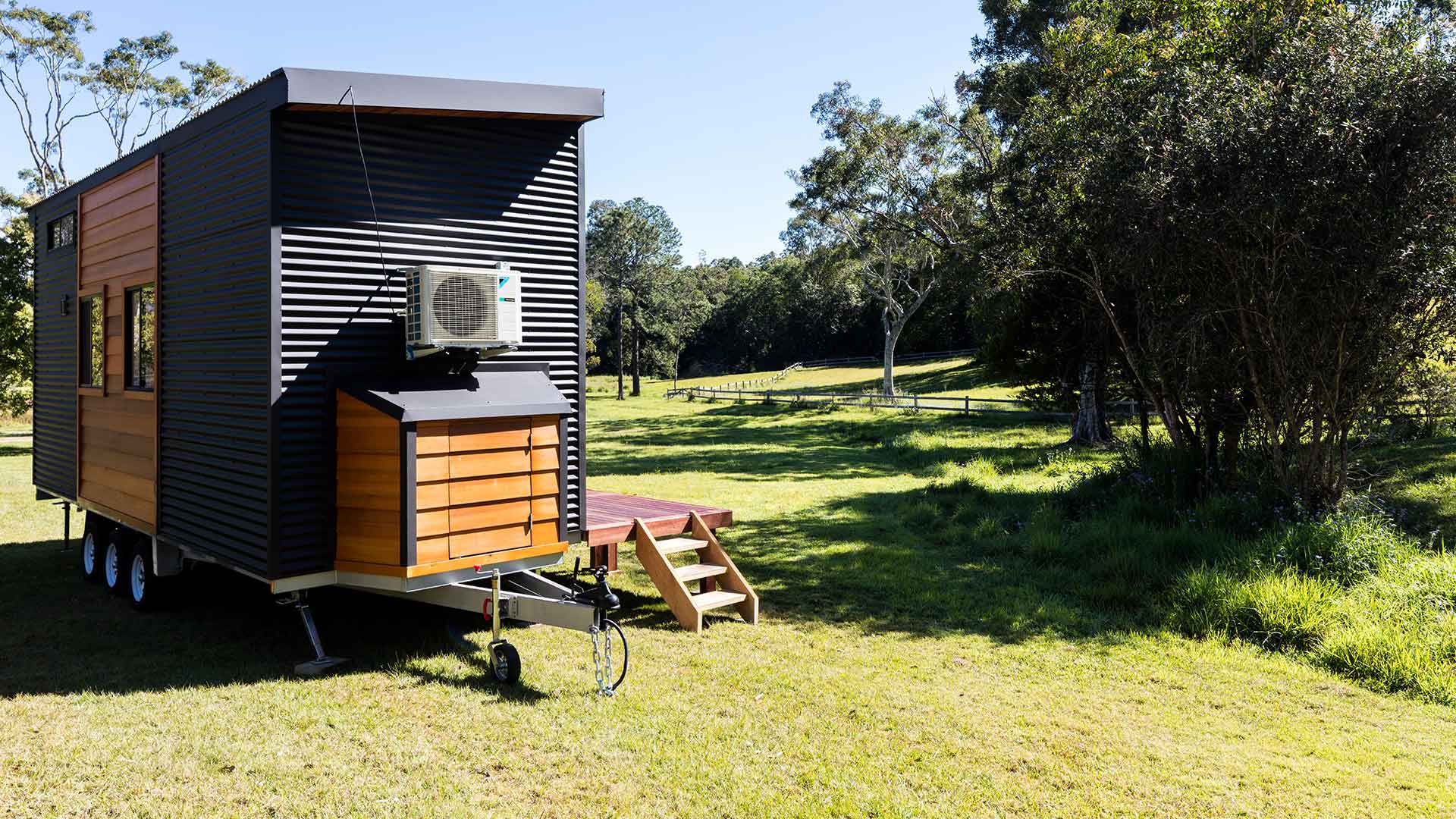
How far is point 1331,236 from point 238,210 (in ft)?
28.1

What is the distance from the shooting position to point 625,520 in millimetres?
8000

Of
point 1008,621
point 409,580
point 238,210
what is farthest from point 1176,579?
point 238,210

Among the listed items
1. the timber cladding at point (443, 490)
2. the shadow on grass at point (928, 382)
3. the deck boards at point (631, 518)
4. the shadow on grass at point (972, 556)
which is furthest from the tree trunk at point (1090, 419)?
the shadow on grass at point (928, 382)

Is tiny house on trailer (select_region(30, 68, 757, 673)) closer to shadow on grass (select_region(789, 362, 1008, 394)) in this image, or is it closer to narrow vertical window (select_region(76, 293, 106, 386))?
narrow vertical window (select_region(76, 293, 106, 386))

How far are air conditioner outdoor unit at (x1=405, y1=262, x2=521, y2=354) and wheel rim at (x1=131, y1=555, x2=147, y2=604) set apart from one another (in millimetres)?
3557

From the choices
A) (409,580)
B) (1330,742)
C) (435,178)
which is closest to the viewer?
(1330,742)

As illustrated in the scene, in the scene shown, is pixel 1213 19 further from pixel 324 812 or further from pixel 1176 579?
pixel 324 812

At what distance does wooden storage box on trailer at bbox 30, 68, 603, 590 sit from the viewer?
6230 millimetres

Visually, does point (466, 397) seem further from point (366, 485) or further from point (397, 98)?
point (397, 98)

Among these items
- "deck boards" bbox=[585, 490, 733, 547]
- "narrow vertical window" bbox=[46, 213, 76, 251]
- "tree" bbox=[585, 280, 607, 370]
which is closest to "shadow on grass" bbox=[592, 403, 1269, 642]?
"deck boards" bbox=[585, 490, 733, 547]

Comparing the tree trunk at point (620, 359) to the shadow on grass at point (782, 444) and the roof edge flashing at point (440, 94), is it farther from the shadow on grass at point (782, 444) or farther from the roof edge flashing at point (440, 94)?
the roof edge flashing at point (440, 94)

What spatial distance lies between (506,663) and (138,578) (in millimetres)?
4155

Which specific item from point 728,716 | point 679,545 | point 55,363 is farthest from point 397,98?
point 55,363

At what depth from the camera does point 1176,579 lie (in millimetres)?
7973
